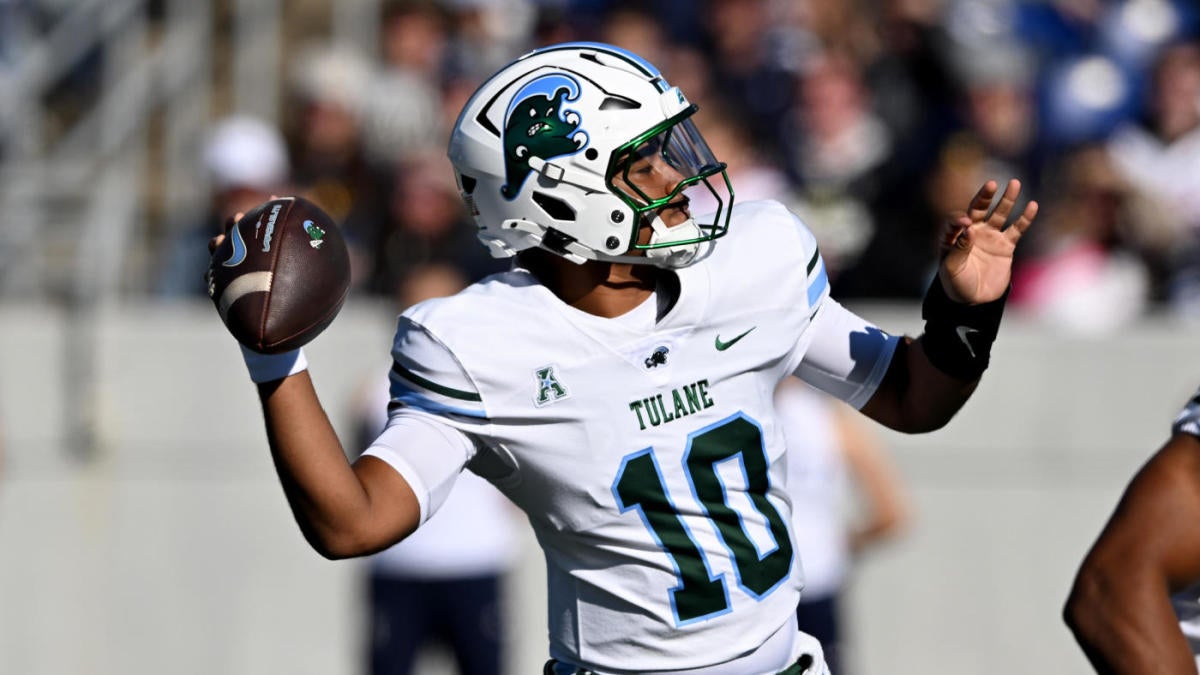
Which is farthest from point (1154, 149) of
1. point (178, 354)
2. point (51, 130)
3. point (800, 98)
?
point (51, 130)

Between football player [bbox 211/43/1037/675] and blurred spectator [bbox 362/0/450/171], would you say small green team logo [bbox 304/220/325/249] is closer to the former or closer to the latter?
football player [bbox 211/43/1037/675]

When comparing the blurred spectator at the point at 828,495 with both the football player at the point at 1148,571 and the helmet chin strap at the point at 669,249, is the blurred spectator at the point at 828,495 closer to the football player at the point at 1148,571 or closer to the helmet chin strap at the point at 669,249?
the helmet chin strap at the point at 669,249

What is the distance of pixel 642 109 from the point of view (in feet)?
10.5

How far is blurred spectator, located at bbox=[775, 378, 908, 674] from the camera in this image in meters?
6.15

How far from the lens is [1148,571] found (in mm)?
2768

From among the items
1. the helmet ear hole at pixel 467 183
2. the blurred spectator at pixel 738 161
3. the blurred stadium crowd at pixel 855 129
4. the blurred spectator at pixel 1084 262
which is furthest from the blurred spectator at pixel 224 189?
the helmet ear hole at pixel 467 183

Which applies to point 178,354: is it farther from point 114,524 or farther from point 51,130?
point 51,130

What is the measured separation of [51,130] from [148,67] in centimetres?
63

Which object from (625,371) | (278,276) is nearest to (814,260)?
(625,371)

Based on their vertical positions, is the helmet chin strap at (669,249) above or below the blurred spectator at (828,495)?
above

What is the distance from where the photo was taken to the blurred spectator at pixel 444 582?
21.0 feet

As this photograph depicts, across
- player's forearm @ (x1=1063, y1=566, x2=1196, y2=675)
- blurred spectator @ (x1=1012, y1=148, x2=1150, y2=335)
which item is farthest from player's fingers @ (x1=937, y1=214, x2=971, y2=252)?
blurred spectator @ (x1=1012, y1=148, x2=1150, y2=335)

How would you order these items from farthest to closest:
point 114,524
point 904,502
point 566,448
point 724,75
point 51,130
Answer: point 51,130 < point 724,75 < point 114,524 < point 904,502 < point 566,448

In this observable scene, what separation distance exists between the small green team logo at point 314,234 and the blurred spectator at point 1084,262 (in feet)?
15.4
